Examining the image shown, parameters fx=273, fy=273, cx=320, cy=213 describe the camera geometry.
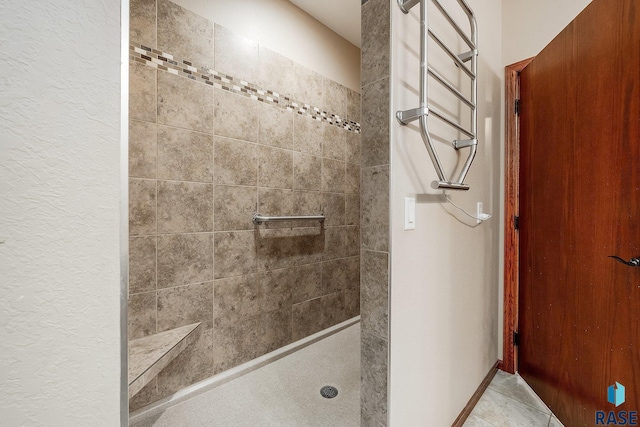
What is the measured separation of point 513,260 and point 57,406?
7.31 ft

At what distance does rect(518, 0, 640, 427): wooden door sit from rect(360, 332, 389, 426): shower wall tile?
1.03m

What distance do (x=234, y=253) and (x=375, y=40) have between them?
144 centimetres

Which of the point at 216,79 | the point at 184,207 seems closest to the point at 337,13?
the point at 216,79

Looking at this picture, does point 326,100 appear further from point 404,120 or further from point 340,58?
point 404,120

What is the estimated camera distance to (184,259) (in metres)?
1.59

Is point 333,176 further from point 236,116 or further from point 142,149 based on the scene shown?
point 142,149

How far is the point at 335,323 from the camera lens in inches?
97.1

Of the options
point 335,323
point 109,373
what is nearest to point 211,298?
point 335,323

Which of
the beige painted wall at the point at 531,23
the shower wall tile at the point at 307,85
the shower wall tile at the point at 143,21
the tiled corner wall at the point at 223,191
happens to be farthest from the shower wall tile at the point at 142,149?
the beige painted wall at the point at 531,23

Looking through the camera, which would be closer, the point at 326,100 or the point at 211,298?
the point at 211,298

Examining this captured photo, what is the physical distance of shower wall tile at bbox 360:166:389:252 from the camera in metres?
0.92

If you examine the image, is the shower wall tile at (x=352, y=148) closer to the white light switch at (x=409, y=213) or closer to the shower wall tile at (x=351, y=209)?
the shower wall tile at (x=351, y=209)

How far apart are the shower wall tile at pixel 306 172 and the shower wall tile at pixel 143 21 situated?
3.59ft

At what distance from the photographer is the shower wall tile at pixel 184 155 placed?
4.96 feet
